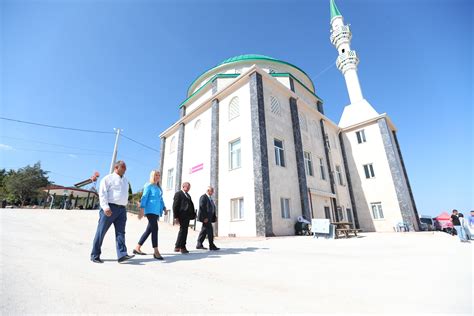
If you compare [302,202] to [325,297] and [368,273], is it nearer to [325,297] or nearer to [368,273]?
[368,273]

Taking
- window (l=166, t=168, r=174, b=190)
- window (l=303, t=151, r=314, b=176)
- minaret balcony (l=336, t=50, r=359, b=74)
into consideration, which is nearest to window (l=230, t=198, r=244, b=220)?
window (l=303, t=151, r=314, b=176)

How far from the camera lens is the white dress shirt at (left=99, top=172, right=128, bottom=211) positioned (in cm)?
363

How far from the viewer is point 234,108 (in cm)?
1355

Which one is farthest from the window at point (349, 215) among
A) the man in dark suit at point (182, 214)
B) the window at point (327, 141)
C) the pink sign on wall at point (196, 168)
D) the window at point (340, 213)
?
the man in dark suit at point (182, 214)

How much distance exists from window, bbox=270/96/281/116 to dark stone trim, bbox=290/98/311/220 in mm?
1377

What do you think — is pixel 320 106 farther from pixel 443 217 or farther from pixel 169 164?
pixel 443 217

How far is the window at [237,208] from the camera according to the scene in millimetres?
11211

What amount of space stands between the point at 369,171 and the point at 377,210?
3.52 metres

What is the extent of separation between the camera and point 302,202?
40.5 ft

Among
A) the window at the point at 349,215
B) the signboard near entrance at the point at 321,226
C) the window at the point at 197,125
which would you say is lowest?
the signboard near entrance at the point at 321,226

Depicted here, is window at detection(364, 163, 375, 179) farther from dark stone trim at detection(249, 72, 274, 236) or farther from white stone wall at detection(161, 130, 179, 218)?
white stone wall at detection(161, 130, 179, 218)

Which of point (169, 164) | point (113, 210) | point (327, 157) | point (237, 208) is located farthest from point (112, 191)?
point (327, 157)

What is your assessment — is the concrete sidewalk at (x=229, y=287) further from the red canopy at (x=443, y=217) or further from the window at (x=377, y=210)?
the red canopy at (x=443, y=217)

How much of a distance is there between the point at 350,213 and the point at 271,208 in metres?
11.4
